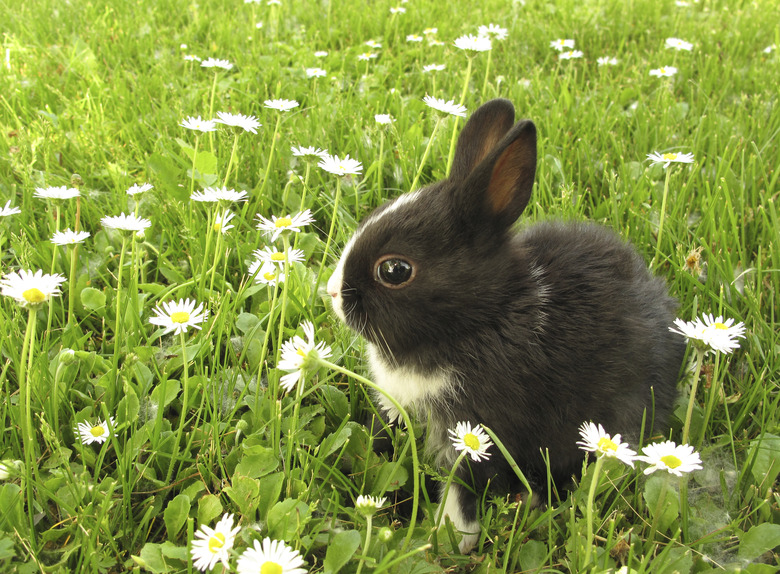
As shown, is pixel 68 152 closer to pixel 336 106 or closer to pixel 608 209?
pixel 336 106

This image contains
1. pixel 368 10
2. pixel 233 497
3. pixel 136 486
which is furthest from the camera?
pixel 368 10

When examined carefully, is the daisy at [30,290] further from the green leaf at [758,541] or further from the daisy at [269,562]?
the green leaf at [758,541]

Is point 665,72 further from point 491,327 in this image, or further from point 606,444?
point 606,444

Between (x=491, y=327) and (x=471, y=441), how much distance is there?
0.39m

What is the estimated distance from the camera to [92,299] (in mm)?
2484

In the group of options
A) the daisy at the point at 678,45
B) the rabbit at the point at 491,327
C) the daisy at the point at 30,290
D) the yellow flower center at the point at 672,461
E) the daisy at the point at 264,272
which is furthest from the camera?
the daisy at the point at 678,45

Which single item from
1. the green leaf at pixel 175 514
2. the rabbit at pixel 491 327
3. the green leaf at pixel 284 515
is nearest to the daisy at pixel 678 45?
the rabbit at pixel 491 327

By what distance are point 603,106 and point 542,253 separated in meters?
2.22

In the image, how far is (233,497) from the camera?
5.85 ft

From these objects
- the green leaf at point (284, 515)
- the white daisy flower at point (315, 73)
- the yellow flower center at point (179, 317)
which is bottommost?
the green leaf at point (284, 515)

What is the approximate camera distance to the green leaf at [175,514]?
1.79m

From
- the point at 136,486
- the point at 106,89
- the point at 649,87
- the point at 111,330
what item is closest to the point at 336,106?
the point at 106,89

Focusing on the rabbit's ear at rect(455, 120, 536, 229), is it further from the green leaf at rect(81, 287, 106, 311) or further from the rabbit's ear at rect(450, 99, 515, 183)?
the green leaf at rect(81, 287, 106, 311)

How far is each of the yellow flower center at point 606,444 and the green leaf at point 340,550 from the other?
0.65 m
